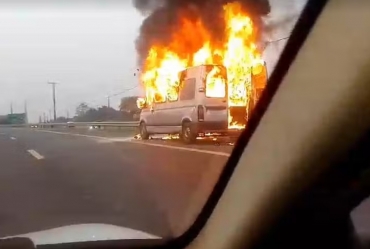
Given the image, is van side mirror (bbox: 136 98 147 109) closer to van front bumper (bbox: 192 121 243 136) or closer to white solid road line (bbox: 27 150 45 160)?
van front bumper (bbox: 192 121 243 136)

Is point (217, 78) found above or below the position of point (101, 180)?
above

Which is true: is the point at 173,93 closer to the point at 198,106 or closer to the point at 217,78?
the point at 198,106

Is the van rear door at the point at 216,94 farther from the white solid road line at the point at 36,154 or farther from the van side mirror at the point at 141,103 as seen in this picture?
the white solid road line at the point at 36,154

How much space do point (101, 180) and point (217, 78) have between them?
1.34 m

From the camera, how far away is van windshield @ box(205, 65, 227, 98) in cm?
434

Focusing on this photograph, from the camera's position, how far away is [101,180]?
5.29m

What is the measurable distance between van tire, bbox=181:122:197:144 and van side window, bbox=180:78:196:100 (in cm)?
25

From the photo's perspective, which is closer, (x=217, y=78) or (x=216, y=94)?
(x=217, y=78)

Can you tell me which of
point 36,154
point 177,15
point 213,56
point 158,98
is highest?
point 177,15

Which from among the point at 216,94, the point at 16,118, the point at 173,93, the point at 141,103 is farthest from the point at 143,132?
the point at 16,118

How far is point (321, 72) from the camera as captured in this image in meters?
2.88

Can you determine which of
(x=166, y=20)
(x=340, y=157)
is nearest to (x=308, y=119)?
(x=340, y=157)

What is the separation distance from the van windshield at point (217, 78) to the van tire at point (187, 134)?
0.53 meters

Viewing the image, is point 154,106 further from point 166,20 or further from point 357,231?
point 357,231
